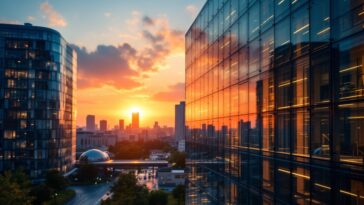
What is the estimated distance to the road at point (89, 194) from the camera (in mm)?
68312

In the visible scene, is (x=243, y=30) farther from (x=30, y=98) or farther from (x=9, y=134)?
(x=9, y=134)

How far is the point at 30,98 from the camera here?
84.8 m

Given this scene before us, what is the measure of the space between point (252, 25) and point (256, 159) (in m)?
5.78

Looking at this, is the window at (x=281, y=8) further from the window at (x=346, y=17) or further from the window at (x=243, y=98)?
the window at (x=243, y=98)

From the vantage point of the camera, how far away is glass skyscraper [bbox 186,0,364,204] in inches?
331

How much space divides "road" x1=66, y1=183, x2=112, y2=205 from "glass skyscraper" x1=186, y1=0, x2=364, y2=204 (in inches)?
2075

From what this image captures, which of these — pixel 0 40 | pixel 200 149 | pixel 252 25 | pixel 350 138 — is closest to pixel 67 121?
pixel 0 40

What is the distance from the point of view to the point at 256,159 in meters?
14.1

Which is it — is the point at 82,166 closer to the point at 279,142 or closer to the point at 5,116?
the point at 5,116

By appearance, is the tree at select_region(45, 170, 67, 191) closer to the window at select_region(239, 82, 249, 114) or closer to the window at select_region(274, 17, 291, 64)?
the window at select_region(239, 82, 249, 114)

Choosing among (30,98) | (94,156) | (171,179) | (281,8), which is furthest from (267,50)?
(94,156)

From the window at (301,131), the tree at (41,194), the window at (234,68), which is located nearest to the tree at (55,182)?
the tree at (41,194)

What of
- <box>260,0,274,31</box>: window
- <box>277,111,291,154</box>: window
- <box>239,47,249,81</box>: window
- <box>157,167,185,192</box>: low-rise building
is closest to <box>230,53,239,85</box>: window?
<box>239,47,249,81</box>: window

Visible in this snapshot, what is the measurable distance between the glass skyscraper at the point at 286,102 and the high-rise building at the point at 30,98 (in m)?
72.8
